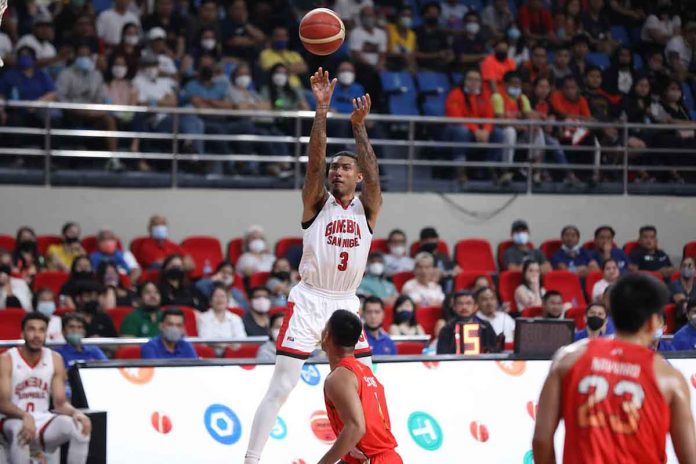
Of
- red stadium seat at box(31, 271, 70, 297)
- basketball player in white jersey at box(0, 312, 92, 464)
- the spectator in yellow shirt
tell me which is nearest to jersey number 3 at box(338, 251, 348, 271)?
basketball player in white jersey at box(0, 312, 92, 464)

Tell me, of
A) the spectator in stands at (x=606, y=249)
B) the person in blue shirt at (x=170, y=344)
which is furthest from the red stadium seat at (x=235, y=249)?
the spectator in stands at (x=606, y=249)

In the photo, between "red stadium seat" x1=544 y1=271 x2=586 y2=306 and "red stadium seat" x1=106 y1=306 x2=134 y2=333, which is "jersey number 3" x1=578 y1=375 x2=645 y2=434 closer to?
"red stadium seat" x1=106 y1=306 x2=134 y2=333

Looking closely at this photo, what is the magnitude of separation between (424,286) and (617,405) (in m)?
8.42

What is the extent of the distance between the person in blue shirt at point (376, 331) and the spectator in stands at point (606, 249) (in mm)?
4471

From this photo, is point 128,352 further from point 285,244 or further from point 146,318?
point 285,244

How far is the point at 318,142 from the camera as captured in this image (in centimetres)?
686

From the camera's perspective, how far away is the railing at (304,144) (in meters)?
13.3

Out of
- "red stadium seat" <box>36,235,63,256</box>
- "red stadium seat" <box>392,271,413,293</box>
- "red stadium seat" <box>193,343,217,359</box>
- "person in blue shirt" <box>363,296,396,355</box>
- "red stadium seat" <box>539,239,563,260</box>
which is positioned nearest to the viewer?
"person in blue shirt" <box>363,296,396,355</box>

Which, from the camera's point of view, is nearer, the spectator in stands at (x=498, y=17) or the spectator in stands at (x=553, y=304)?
the spectator in stands at (x=553, y=304)

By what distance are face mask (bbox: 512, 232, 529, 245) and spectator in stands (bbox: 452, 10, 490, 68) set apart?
9.95ft

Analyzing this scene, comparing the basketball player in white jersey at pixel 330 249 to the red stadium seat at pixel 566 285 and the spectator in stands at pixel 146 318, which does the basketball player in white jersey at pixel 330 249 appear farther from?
the red stadium seat at pixel 566 285

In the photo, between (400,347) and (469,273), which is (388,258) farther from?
(400,347)

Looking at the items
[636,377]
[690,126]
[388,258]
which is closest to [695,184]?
[690,126]

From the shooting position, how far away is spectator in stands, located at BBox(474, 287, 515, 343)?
11273 mm
